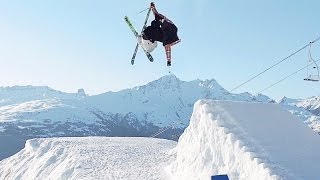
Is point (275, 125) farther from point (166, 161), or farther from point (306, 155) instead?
point (166, 161)

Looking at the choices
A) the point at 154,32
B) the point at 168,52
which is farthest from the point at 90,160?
the point at 154,32

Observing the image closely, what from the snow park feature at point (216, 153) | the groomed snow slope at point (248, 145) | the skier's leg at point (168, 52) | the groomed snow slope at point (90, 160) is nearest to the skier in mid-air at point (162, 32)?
the skier's leg at point (168, 52)

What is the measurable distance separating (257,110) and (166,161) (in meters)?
7.93

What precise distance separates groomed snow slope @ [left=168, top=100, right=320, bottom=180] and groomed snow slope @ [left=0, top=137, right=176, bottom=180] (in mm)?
2967

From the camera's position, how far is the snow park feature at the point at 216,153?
20422 mm

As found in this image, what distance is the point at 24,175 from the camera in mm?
34719

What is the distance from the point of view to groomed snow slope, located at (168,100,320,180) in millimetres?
19934

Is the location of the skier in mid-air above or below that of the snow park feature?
above

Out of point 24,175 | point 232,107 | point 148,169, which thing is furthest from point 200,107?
point 24,175

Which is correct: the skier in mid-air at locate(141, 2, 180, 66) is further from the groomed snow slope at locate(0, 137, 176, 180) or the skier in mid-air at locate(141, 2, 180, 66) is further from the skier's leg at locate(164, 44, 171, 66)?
the groomed snow slope at locate(0, 137, 176, 180)

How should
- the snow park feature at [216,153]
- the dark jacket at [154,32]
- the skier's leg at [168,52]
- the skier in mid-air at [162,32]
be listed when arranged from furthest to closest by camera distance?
the snow park feature at [216,153] < the skier's leg at [168,52] < the dark jacket at [154,32] < the skier in mid-air at [162,32]

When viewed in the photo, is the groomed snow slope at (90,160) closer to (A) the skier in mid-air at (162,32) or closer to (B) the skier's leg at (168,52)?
(B) the skier's leg at (168,52)

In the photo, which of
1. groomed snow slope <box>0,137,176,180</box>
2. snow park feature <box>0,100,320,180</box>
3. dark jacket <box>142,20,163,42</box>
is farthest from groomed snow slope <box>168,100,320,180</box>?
dark jacket <box>142,20,163,42</box>

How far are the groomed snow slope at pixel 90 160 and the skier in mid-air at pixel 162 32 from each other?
9191 millimetres
